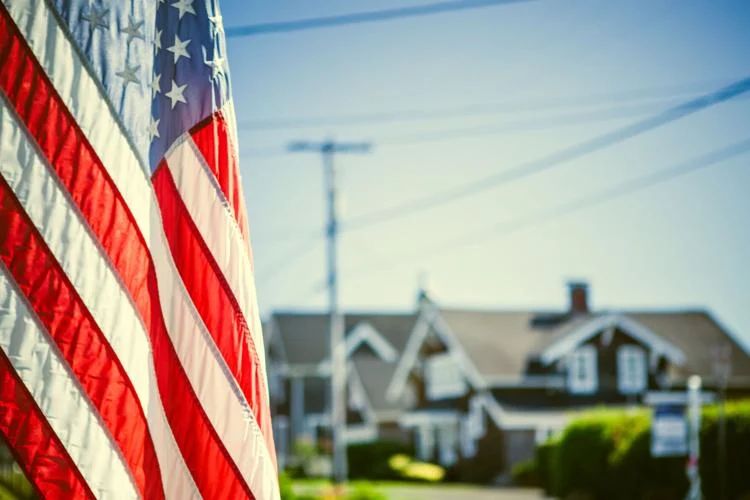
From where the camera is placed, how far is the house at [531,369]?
50.6 metres

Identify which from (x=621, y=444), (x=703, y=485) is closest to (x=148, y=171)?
(x=703, y=485)

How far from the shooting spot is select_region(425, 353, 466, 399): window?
53.2 metres

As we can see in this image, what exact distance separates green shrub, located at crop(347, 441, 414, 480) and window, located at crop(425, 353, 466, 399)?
295 cm

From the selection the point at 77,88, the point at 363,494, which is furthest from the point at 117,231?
the point at 363,494

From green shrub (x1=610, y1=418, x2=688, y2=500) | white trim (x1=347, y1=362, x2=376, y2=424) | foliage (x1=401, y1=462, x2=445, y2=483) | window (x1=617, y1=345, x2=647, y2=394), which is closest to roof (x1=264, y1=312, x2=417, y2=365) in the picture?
white trim (x1=347, y1=362, x2=376, y2=424)

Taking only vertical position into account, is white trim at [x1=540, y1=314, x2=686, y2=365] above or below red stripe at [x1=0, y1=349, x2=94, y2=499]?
above

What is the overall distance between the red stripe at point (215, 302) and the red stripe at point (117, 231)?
141mm

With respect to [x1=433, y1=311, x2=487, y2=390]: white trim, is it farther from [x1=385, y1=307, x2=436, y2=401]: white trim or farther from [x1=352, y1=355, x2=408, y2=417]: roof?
[x1=352, y1=355, x2=408, y2=417]: roof

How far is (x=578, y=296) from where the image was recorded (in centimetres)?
5622

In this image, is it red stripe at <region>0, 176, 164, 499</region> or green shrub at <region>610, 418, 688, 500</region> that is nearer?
red stripe at <region>0, 176, 164, 499</region>

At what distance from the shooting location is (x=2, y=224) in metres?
3.69

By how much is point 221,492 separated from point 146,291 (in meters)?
0.73

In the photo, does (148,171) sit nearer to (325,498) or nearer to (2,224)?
(2,224)

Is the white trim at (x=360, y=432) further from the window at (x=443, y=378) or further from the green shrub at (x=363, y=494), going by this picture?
the green shrub at (x=363, y=494)
